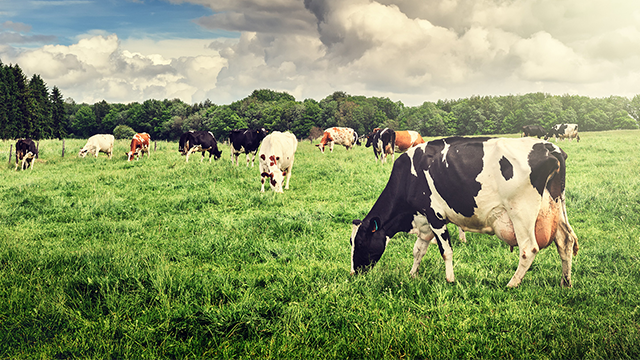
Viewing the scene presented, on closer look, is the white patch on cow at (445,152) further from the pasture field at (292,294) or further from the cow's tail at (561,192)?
the pasture field at (292,294)

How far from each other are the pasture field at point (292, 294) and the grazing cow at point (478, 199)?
0.52 metres

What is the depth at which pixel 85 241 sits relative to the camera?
24.1 feet

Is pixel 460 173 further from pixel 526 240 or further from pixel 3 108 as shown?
pixel 3 108

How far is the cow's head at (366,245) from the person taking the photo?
5367mm

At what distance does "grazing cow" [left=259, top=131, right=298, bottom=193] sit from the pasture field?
12.1 feet

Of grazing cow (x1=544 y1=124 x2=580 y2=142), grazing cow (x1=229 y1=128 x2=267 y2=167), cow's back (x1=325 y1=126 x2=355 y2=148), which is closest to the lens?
grazing cow (x1=229 y1=128 x2=267 y2=167)

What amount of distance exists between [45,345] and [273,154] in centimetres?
993

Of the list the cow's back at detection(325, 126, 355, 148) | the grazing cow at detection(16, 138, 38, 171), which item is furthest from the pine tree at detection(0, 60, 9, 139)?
the cow's back at detection(325, 126, 355, 148)

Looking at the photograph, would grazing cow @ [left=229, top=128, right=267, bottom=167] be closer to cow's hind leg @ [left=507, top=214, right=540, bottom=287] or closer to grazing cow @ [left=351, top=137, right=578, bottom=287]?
grazing cow @ [left=351, top=137, right=578, bottom=287]

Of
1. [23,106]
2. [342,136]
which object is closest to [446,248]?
[342,136]

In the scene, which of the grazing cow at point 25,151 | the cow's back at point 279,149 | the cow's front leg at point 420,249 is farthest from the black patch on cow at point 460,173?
the grazing cow at point 25,151

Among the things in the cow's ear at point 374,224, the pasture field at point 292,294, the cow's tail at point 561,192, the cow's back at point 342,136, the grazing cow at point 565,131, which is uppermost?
the grazing cow at point 565,131

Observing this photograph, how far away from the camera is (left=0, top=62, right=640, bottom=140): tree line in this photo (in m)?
65.2

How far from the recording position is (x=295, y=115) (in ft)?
287
